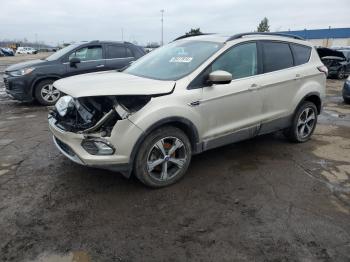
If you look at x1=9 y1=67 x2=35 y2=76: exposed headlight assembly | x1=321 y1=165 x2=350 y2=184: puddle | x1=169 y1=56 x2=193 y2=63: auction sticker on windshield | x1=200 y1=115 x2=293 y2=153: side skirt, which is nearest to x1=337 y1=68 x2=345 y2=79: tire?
x1=200 y1=115 x2=293 y2=153: side skirt

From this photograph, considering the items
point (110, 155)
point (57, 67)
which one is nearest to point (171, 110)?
point (110, 155)

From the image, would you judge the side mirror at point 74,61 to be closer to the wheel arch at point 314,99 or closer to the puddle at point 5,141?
the puddle at point 5,141

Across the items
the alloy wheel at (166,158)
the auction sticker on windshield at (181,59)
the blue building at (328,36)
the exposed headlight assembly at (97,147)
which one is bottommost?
the alloy wheel at (166,158)

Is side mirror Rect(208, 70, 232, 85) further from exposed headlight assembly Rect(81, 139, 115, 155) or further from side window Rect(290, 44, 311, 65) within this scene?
side window Rect(290, 44, 311, 65)

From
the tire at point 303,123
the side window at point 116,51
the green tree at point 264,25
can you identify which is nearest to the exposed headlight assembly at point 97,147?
the tire at point 303,123

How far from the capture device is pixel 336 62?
16688 millimetres

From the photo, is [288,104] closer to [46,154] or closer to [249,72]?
[249,72]

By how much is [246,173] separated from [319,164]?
1.19m

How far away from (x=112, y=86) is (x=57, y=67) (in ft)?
19.3

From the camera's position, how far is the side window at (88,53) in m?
9.28

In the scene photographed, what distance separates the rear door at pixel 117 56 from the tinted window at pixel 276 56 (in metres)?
5.46

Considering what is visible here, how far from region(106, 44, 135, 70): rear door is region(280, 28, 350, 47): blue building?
166ft

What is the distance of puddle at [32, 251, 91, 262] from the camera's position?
9.14 feet

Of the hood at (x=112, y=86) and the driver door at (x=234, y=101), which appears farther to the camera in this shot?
the driver door at (x=234, y=101)
